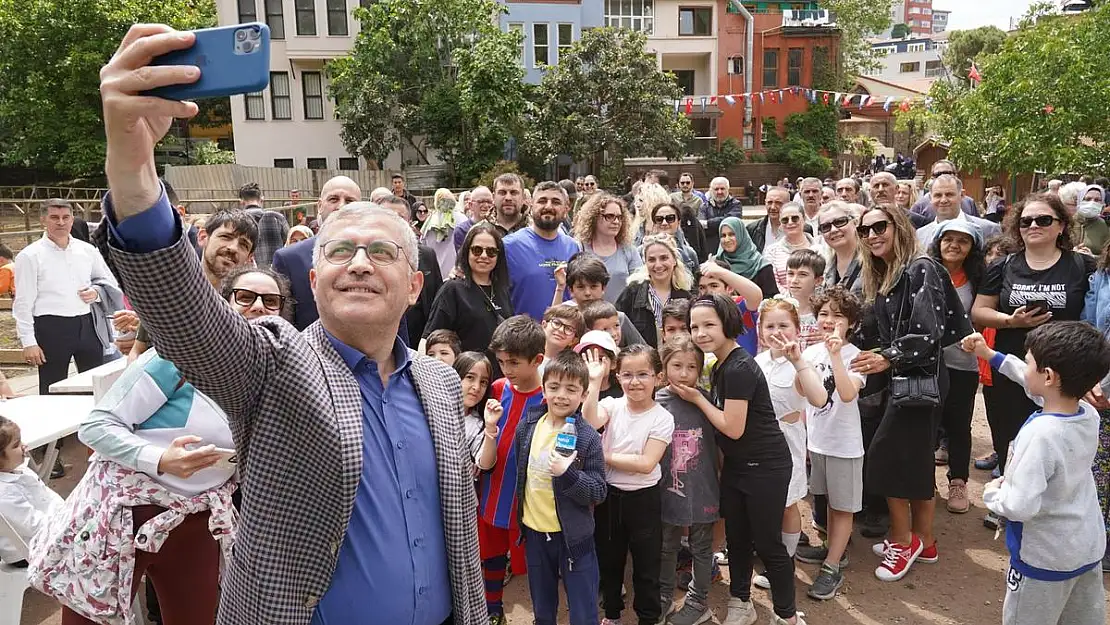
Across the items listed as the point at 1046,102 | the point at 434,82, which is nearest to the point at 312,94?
the point at 434,82

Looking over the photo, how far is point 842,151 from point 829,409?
33101mm

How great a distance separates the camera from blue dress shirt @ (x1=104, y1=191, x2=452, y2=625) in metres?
1.73

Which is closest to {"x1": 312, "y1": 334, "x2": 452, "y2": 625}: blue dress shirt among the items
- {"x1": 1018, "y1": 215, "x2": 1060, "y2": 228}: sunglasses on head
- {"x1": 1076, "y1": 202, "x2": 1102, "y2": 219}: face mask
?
{"x1": 1018, "y1": 215, "x2": 1060, "y2": 228}: sunglasses on head

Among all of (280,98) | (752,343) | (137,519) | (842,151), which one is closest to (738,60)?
(842,151)

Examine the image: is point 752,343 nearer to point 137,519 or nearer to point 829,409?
point 829,409

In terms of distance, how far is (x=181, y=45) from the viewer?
125cm

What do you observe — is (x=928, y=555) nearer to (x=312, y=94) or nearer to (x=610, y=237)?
(x=610, y=237)

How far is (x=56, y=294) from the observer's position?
240 inches

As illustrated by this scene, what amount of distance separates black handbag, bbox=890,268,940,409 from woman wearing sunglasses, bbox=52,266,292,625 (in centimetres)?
328

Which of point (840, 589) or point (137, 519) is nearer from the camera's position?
point (137, 519)

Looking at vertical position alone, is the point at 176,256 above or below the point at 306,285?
above

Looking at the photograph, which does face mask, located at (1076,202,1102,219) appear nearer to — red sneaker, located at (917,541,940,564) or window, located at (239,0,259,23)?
red sneaker, located at (917,541,940,564)

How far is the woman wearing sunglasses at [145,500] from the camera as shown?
8.85 feet

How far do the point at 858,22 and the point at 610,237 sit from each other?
153 ft
